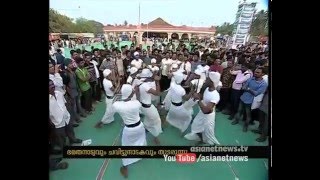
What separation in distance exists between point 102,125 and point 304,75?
1386 mm

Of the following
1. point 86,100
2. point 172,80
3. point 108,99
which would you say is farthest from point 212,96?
point 86,100

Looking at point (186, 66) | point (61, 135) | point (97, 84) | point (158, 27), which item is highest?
point (158, 27)

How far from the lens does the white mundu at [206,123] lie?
2.78m

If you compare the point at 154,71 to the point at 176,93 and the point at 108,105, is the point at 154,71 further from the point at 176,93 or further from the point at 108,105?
the point at 108,105

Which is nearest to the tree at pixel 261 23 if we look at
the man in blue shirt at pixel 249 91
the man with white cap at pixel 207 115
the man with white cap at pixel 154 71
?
the man in blue shirt at pixel 249 91

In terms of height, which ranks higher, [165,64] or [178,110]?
[165,64]

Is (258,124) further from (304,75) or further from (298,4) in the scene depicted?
(298,4)

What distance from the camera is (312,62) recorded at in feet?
9.31

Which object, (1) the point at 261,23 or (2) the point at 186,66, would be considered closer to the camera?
(1) the point at 261,23

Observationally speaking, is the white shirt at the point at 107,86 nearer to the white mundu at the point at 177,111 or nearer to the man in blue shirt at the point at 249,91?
the white mundu at the point at 177,111

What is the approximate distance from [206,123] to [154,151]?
39cm

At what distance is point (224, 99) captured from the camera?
2.80 m
